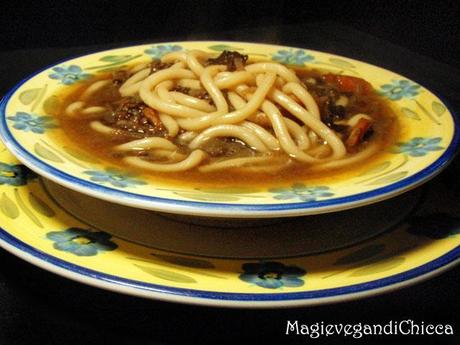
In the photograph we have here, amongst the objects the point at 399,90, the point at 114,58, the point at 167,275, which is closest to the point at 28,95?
the point at 114,58

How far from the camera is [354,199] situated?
1762 millimetres

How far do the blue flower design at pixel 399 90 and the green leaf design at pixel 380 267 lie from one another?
1.01m

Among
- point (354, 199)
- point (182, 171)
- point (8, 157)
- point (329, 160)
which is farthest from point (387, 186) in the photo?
point (8, 157)

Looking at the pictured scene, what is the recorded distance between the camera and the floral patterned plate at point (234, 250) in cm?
166

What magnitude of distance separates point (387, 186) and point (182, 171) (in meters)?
0.61

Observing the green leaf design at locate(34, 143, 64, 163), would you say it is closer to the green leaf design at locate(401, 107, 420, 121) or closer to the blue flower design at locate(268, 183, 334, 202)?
the blue flower design at locate(268, 183, 334, 202)

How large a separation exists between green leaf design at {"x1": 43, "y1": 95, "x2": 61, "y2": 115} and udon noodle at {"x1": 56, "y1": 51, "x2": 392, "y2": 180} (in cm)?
4

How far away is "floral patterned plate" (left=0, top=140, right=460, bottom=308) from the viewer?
166 cm

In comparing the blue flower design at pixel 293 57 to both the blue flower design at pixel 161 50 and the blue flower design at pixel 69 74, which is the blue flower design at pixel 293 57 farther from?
the blue flower design at pixel 69 74

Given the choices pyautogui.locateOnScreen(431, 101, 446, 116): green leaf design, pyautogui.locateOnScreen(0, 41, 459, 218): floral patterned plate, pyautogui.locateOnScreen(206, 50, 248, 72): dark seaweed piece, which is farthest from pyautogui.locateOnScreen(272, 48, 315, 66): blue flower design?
pyautogui.locateOnScreen(431, 101, 446, 116): green leaf design

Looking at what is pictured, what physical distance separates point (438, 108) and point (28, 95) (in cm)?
145

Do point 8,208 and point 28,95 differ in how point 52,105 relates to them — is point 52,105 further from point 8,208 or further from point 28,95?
point 8,208

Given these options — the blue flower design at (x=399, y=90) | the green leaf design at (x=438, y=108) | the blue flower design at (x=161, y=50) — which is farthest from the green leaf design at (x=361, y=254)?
the blue flower design at (x=161, y=50)

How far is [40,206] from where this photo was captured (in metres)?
2.07
